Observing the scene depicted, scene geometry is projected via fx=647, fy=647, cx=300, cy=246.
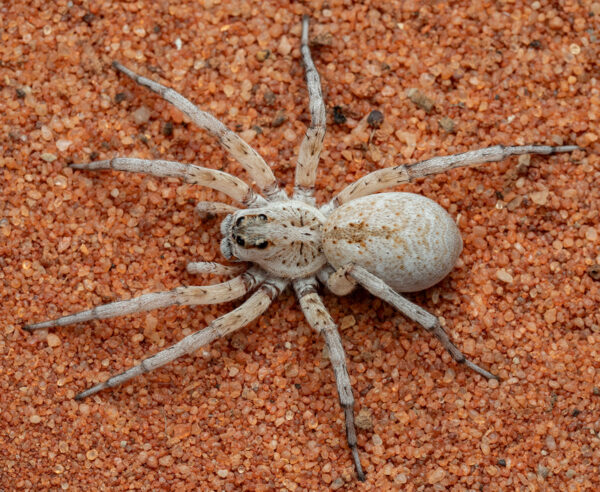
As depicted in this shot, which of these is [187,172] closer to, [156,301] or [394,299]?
[156,301]

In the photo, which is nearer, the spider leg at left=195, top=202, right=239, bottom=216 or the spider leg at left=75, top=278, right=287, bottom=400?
the spider leg at left=75, top=278, right=287, bottom=400

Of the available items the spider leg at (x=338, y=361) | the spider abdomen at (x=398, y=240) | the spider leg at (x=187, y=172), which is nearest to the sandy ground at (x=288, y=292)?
the spider leg at (x=338, y=361)

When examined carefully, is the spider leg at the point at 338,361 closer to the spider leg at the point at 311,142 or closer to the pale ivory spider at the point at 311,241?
the pale ivory spider at the point at 311,241

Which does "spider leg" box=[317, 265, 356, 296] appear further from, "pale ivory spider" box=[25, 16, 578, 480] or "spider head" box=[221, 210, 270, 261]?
"spider head" box=[221, 210, 270, 261]

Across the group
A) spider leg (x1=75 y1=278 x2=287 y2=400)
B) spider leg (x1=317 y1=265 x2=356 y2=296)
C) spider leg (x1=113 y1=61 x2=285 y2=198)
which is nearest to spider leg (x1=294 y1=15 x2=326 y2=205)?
spider leg (x1=113 y1=61 x2=285 y2=198)

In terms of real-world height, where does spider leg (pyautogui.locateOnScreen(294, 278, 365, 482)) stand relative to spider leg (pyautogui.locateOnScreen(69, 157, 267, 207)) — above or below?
below

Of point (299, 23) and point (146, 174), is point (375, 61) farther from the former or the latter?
point (146, 174)
